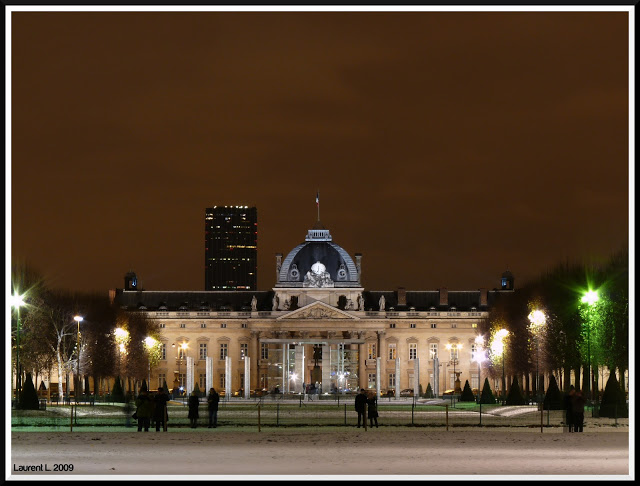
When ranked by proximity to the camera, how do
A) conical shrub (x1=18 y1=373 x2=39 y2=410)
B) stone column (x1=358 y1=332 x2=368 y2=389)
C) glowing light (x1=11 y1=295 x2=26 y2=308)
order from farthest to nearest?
stone column (x1=358 y1=332 x2=368 y2=389) < glowing light (x1=11 y1=295 x2=26 y2=308) < conical shrub (x1=18 y1=373 x2=39 y2=410)

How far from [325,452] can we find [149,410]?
12.5 metres

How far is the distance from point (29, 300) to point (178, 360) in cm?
7948

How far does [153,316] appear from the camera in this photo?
171 metres

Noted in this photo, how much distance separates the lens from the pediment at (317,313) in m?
169

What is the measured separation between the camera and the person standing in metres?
44.3

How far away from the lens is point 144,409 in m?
44.6

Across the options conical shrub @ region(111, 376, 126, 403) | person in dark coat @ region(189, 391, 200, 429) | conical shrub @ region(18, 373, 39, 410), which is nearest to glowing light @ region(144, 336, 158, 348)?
conical shrub @ region(111, 376, 126, 403)

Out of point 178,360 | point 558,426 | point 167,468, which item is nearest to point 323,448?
point 167,468

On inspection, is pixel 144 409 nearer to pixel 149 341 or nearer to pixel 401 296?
pixel 149 341

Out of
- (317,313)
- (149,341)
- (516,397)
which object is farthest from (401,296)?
(516,397)

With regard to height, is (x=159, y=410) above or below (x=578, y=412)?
above

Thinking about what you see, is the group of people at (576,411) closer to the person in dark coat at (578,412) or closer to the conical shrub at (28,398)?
the person in dark coat at (578,412)

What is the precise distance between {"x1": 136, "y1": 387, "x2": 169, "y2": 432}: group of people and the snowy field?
647 millimetres

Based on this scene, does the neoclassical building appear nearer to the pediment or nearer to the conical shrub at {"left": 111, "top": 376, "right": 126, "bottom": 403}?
the pediment
